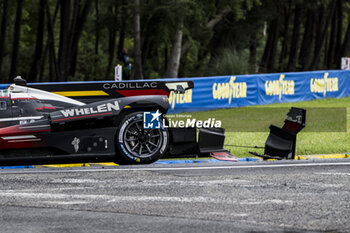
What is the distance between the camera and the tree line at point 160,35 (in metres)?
28.1

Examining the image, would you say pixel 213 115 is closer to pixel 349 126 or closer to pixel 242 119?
pixel 242 119

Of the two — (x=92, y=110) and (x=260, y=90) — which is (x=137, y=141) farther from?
(x=260, y=90)

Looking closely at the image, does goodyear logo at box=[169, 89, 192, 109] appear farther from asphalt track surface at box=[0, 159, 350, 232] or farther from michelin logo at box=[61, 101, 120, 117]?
michelin logo at box=[61, 101, 120, 117]

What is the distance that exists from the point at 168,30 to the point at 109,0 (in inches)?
298

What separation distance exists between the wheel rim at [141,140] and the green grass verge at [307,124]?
2.82ft

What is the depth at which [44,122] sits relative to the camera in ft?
32.1

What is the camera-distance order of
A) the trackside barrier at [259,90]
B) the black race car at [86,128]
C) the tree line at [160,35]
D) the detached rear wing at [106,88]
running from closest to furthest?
the black race car at [86,128], the detached rear wing at [106,88], the trackside barrier at [259,90], the tree line at [160,35]

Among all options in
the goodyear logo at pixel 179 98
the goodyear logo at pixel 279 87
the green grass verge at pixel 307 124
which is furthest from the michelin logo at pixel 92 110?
the goodyear logo at pixel 279 87

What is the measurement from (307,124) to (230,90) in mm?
5405

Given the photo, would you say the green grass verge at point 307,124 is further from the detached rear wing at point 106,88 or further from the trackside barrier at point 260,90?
the detached rear wing at point 106,88

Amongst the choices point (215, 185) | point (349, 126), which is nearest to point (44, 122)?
point (215, 185)

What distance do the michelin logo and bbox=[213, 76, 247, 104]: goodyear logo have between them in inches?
505

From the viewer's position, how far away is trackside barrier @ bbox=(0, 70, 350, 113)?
21.9m

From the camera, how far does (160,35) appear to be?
28.0 m
